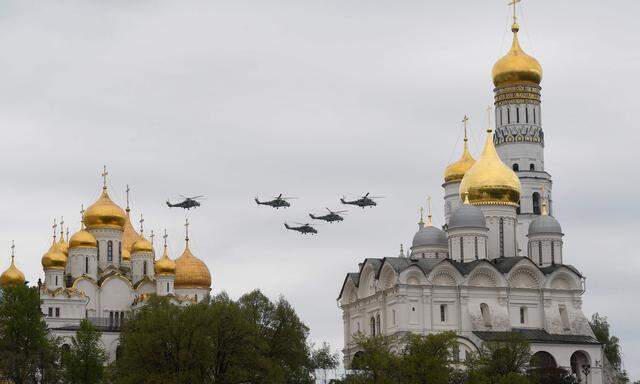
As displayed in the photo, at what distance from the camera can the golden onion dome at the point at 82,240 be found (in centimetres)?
8300

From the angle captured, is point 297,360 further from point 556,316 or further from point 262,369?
point 556,316

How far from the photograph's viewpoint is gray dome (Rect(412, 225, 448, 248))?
78625 mm

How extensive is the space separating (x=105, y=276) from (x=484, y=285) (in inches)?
752

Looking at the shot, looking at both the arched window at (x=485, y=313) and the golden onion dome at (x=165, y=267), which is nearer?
the arched window at (x=485, y=313)

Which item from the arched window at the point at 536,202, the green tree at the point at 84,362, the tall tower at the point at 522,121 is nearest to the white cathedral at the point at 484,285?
the arched window at the point at 536,202

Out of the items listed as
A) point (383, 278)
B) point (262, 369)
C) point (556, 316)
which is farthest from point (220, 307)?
point (556, 316)

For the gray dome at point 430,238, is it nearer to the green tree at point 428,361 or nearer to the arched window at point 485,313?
the arched window at point 485,313

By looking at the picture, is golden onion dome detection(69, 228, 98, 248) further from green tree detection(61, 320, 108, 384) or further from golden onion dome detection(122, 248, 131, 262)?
green tree detection(61, 320, 108, 384)

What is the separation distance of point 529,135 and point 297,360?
2407cm

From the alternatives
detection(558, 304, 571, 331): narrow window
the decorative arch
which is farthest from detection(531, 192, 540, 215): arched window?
detection(558, 304, 571, 331): narrow window

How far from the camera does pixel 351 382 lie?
62688 millimetres

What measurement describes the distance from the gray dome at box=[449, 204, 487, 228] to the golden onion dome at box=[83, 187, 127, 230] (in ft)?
57.5

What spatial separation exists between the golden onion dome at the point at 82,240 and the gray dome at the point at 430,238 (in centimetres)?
1558

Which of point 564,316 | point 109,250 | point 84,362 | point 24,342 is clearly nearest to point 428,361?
point 84,362
